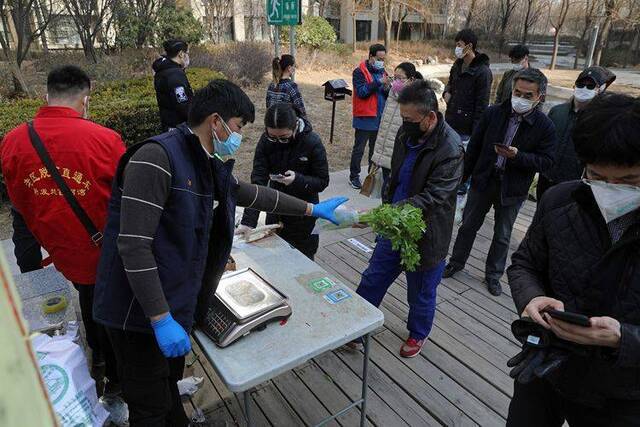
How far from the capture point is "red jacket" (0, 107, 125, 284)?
2223mm

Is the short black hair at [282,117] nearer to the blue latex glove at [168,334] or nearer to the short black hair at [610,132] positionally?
the blue latex glove at [168,334]

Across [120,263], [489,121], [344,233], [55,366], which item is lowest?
[344,233]

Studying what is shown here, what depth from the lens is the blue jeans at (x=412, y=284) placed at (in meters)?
3.05

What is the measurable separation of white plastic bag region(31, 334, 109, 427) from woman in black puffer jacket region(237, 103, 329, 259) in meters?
1.32

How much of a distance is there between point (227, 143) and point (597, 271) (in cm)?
157

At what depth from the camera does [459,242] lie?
4.13 meters

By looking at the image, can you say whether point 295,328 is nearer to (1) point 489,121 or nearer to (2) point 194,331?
(2) point 194,331

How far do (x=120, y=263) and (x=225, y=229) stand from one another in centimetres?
47

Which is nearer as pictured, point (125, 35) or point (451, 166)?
point (451, 166)

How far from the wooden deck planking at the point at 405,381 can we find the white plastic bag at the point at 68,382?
794mm

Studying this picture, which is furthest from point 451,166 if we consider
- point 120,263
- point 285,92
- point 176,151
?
point 285,92

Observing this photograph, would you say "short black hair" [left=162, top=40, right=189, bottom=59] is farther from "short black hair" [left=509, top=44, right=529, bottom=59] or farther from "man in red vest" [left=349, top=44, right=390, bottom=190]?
"short black hair" [left=509, top=44, right=529, bottom=59]

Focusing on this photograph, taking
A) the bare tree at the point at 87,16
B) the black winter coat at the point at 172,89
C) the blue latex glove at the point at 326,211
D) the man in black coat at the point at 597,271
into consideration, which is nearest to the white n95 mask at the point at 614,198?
the man in black coat at the point at 597,271

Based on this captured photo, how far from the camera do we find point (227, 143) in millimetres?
1974
